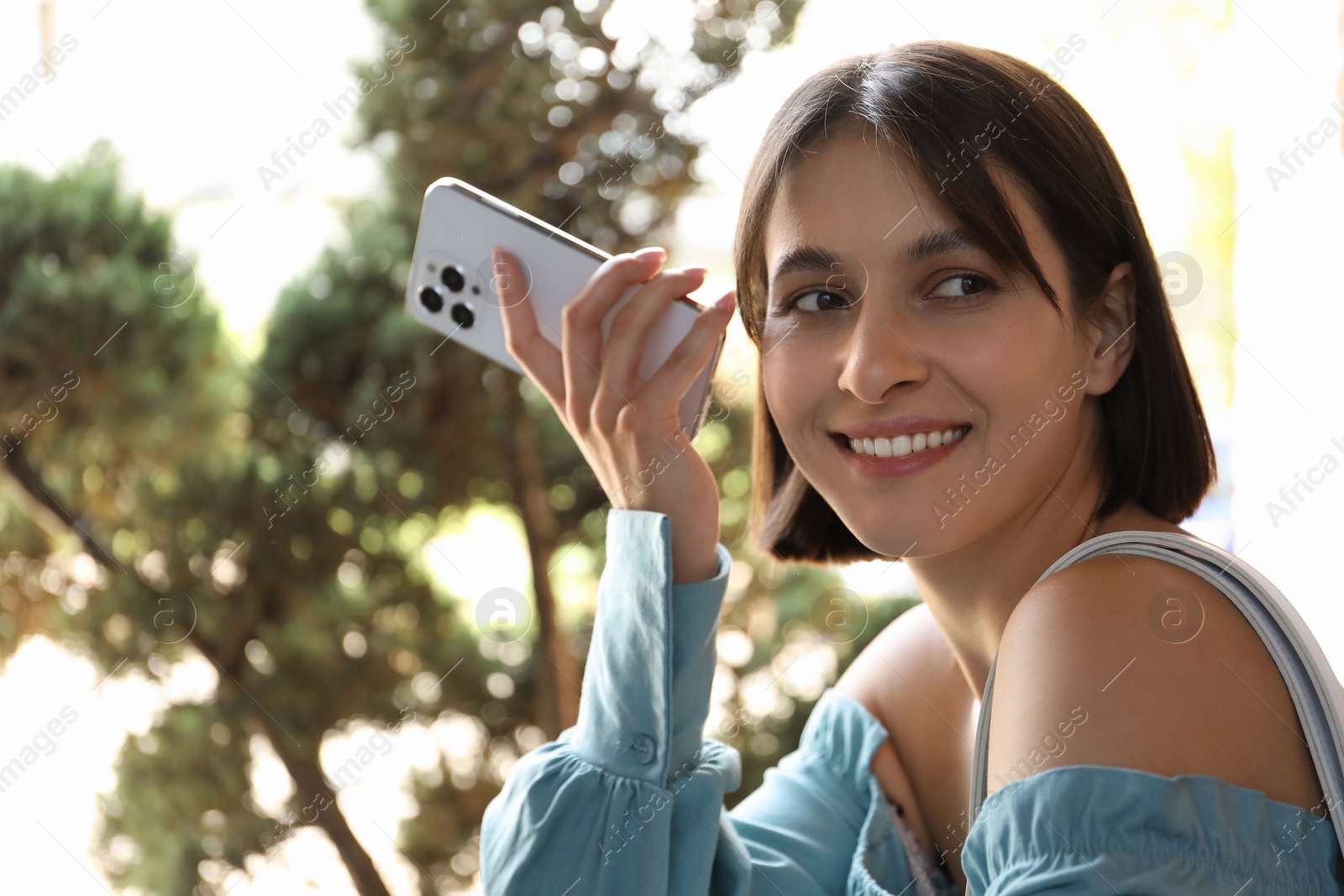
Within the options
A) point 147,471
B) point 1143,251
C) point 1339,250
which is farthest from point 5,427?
point 1339,250

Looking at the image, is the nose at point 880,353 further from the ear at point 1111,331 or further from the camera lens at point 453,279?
the camera lens at point 453,279

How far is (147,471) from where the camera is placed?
155 cm

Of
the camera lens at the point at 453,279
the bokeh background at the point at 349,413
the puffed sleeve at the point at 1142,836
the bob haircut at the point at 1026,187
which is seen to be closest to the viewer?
the puffed sleeve at the point at 1142,836

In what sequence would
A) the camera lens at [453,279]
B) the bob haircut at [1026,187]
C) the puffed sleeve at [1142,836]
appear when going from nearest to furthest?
the puffed sleeve at [1142,836] < the bob haircut at [1026,187] < the camera lens at [453,279]

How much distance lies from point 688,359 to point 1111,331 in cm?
25

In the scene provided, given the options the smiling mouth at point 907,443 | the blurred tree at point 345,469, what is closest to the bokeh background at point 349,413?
the blurred tree at point 345,469

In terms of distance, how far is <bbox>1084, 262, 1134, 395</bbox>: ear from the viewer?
0.65 meters

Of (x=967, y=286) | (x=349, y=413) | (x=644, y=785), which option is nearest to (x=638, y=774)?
(x=644, y=785)

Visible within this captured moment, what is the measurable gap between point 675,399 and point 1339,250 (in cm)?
116

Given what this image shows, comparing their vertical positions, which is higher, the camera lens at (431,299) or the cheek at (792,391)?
the camera lens at (431,299)

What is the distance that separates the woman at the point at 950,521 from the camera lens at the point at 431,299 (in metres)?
0.09

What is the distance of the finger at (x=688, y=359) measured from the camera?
711 millimetres

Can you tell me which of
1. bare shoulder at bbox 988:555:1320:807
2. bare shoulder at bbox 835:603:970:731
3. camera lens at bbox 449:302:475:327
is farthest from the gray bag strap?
camera lens at bbox 449:302:475:327

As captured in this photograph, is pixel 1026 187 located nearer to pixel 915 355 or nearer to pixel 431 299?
pixel 915 355
